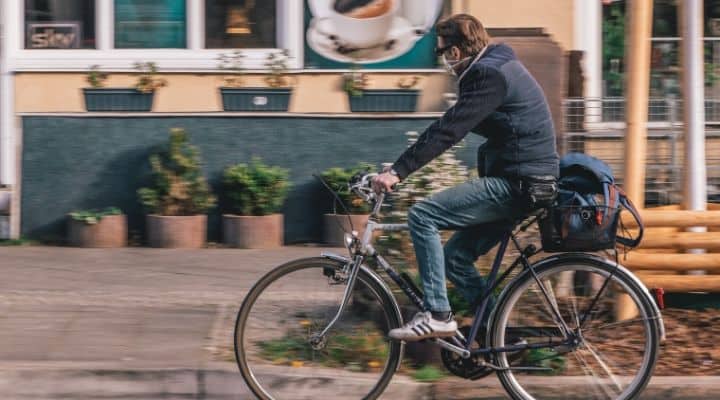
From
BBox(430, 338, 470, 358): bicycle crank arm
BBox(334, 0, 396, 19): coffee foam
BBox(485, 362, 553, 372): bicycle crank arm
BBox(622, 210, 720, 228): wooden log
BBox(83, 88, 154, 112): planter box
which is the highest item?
BBox(334, 0, 396, 19): coffee foam

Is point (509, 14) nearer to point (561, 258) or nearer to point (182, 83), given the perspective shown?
point (182, 83)

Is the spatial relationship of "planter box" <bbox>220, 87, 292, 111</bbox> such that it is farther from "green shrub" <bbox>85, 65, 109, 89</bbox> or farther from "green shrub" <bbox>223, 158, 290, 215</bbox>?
"green shrub" <bbox>85, 65, 109, 89</bbox>

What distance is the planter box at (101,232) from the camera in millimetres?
9352

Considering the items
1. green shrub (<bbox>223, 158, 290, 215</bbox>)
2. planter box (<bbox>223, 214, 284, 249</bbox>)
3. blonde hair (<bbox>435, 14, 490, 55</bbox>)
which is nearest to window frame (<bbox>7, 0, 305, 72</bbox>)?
green shrub (<bbox>223, 158, 290, 215</bbox>)

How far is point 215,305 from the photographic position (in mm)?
7508

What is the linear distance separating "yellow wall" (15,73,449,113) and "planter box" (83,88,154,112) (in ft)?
0.31

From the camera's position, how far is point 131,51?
1004 cm

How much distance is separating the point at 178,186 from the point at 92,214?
75 cm

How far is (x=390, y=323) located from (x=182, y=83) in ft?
16.5

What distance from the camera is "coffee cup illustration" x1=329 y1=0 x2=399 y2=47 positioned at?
32.7ft

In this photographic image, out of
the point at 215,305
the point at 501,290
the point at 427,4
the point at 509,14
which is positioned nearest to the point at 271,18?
the point at 427,4

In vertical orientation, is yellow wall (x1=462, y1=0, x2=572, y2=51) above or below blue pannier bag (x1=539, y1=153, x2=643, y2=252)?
above

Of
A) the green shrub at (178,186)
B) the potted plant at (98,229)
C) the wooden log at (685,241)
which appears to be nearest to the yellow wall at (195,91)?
the green shrub at (178,186)

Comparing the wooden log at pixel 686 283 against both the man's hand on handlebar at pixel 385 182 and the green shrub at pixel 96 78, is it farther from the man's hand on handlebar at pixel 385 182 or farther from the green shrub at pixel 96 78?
the green shrub at pixel 96 78
